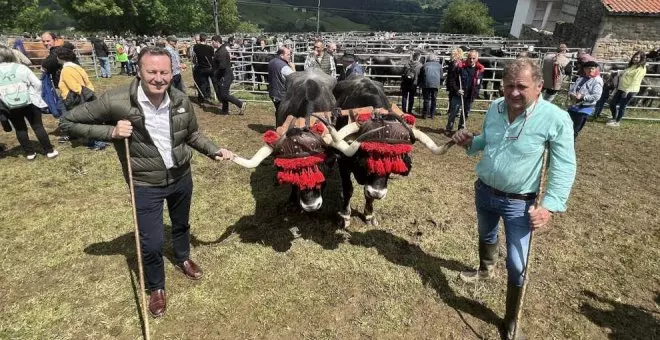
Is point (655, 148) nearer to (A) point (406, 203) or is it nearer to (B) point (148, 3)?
(A) point (406, 203)

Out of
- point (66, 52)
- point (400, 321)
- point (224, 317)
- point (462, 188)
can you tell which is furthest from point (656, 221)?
point (66, 52)

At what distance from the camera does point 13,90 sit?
236 inches

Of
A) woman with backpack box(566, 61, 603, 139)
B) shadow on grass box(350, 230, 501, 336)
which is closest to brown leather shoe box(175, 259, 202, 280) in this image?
shadow on grass box(350, 230, 501, 336)

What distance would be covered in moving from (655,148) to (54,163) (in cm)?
1249

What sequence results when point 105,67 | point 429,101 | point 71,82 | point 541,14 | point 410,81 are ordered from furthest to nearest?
point 541,14
point 105,67
point 429,101
point 410,81
point 71,82

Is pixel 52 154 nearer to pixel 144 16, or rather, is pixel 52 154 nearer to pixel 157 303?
pixel 157 303

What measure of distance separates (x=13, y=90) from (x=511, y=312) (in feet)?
25.4

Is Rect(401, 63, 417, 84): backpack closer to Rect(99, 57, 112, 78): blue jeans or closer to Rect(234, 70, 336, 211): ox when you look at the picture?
Rect(234, 70, 336, 211): ox

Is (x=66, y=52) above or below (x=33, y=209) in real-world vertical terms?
above

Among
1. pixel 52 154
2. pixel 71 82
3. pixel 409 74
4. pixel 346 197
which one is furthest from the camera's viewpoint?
pixel 409 74

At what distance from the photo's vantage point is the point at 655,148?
8141mm

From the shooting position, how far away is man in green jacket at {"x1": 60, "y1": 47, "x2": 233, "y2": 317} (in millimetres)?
2795

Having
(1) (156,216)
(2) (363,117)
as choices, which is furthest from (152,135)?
(2) (363,117)

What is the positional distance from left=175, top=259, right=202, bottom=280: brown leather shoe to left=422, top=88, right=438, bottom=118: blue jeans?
26.7ft
